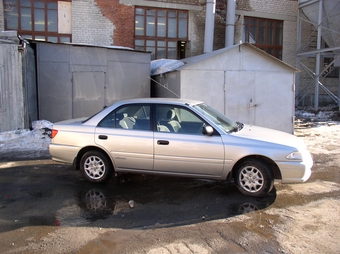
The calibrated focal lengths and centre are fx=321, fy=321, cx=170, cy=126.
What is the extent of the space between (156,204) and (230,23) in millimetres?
Answer: 15092

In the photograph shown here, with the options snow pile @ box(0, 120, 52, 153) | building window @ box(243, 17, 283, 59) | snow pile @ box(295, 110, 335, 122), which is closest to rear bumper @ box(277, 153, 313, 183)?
snow pile @ box(0, 120, 52, 153)

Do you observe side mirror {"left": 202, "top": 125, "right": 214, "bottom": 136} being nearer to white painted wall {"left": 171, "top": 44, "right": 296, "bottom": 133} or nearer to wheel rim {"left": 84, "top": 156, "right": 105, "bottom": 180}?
wheel rim {"left": 84, "top": 156, "right": 105, "bottom": 180}

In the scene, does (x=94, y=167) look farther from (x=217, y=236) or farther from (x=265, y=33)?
(x=265, y=33)

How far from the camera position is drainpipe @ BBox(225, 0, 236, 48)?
1769 centimetres

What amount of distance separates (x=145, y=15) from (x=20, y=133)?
1029 cm

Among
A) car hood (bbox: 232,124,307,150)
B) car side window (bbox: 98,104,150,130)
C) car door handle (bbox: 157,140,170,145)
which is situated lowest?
car door handle (bbox: 157,140,170,145)

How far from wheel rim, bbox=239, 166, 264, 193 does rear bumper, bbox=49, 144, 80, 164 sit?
9.47 feet

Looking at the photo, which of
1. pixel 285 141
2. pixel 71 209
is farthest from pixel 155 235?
pixel 285 141

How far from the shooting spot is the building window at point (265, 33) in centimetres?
1917

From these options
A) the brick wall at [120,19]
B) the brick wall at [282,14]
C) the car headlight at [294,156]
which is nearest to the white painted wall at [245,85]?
the car headlight at [294,156]

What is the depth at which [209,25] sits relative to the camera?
1717 centimetres

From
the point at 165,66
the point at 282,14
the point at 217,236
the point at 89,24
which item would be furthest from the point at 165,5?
the point at 217,236

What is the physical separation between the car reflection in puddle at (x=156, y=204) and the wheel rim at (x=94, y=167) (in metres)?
0.18

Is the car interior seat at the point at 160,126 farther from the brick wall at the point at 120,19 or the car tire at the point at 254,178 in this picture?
the brick wall at the point at 120,19
